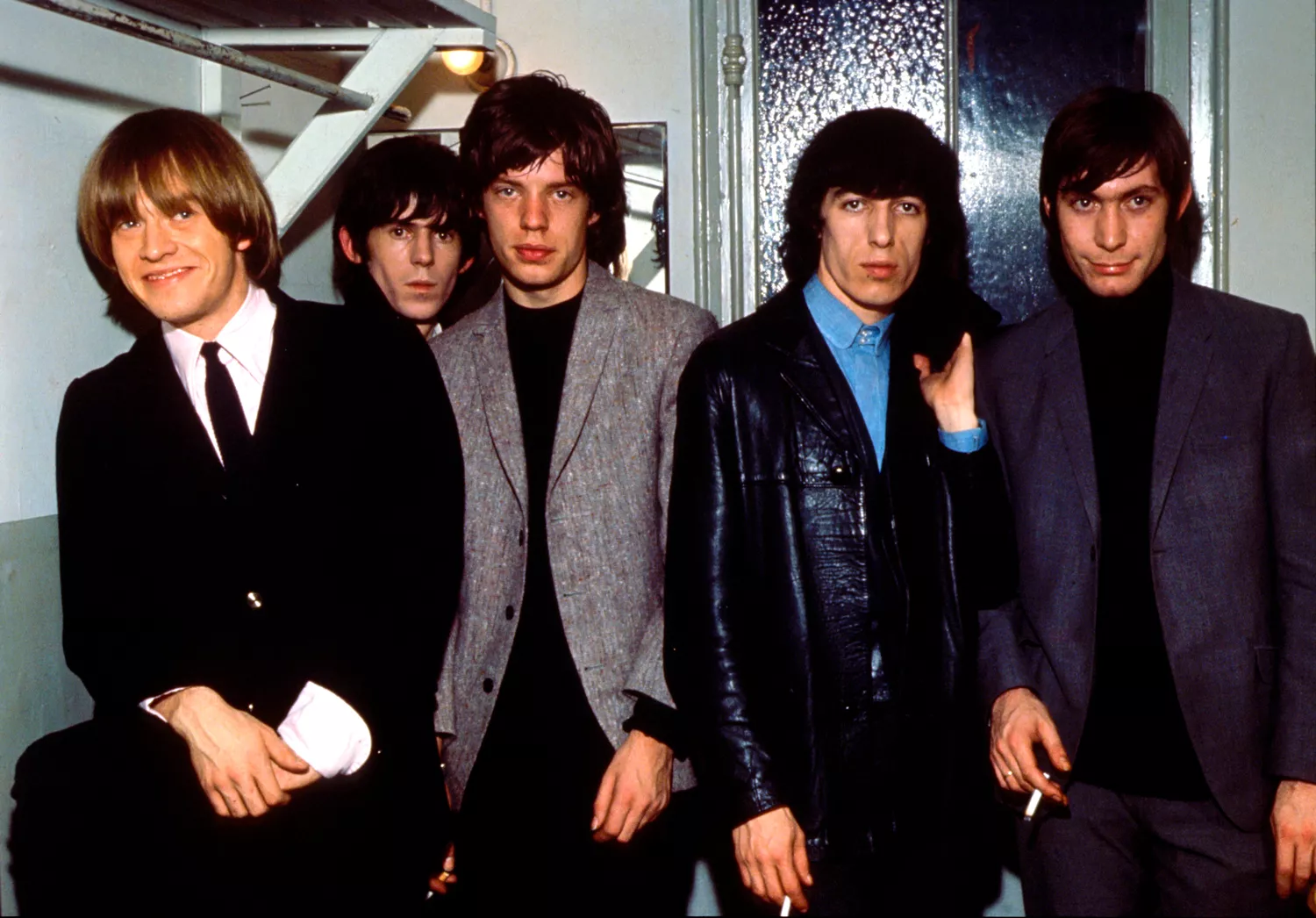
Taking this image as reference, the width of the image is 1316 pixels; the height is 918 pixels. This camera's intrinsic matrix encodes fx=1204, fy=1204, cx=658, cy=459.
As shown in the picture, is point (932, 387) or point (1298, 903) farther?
point (1298, 903)

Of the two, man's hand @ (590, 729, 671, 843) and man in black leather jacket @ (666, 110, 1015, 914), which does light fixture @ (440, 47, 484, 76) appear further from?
man's hand @ (590, 729, 671, 843)

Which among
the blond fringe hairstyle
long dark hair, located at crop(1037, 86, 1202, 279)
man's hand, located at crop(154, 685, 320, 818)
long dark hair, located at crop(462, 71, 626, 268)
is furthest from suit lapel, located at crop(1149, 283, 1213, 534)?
the blond fringe hairstyle

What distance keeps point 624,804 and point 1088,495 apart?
1.00 meters

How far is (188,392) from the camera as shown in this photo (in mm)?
2096

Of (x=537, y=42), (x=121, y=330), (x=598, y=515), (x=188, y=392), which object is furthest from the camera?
(x=537, y=42)

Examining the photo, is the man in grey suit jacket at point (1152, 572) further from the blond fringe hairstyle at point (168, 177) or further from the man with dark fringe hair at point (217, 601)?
the blond fringe hairstyle at point (168, 177)

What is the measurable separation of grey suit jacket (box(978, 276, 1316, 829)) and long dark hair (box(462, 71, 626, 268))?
3.33 ft

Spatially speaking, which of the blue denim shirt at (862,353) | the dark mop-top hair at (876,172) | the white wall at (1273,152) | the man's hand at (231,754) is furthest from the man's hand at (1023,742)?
the white wall at (1273,152)

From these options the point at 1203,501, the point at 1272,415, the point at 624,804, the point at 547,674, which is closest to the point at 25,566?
the point at 547,674

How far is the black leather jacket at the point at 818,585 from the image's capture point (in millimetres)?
2119

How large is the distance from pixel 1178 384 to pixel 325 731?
63.5 inches

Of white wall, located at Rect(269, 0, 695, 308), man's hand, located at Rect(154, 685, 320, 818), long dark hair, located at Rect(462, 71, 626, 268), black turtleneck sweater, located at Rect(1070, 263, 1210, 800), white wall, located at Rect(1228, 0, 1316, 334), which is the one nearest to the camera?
man's hand, located at Rect(154, 685, 320, 818)

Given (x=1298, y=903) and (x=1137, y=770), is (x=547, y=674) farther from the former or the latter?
(x=1298, y=903)

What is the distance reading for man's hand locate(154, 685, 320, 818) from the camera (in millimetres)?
1930
